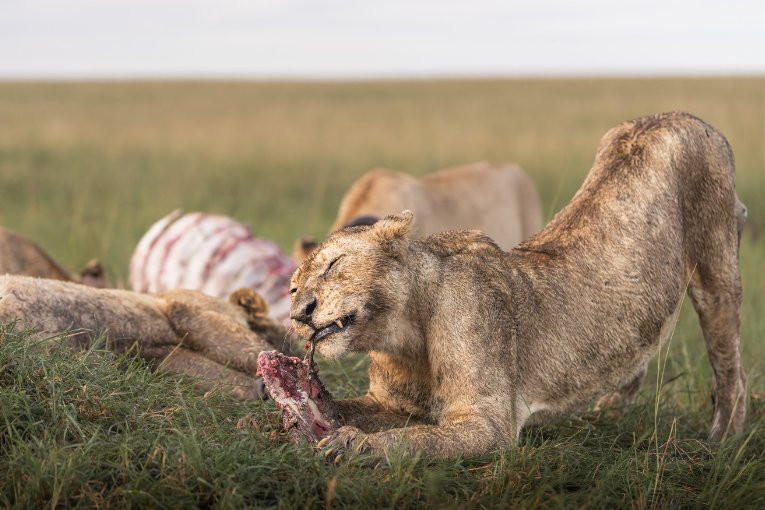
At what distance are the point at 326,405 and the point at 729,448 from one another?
1556 mm

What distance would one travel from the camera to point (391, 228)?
142 inches

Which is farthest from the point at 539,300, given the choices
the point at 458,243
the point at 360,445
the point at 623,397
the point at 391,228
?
the point at 623,397

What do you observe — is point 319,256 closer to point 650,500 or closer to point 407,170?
point 650,500

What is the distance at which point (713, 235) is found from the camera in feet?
14.5

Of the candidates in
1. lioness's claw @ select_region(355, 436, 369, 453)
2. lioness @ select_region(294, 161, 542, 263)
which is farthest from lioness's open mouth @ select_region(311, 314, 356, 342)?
lioness @ select_region(294, 161, 542, 263)

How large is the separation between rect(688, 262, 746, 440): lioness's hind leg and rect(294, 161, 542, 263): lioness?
3955 mm

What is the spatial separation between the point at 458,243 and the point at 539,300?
37cm

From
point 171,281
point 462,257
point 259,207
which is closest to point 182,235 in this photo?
point 171,281

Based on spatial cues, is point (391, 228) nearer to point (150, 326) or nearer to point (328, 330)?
point (328, 330)

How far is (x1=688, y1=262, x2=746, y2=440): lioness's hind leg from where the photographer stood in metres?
4.52

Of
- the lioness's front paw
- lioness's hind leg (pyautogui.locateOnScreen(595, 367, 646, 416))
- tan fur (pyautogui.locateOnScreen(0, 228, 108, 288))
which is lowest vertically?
lioness's hind leg (pyautogui.locateOnScreen(595, 367, 646, 416))

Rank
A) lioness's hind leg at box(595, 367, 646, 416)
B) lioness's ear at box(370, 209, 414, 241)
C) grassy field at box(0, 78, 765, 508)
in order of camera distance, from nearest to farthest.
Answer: grassy field at box(0, 78, 765, 508) → lioness's ear at box(370, 209, 414, 241) → lioness's hind leg at box(595, 367, 646, 416)

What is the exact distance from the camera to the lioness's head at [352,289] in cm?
346

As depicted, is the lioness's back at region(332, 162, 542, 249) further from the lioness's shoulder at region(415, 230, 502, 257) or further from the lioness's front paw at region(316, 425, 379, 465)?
the lioness's front paw at region(316, 425, 379, 465)
